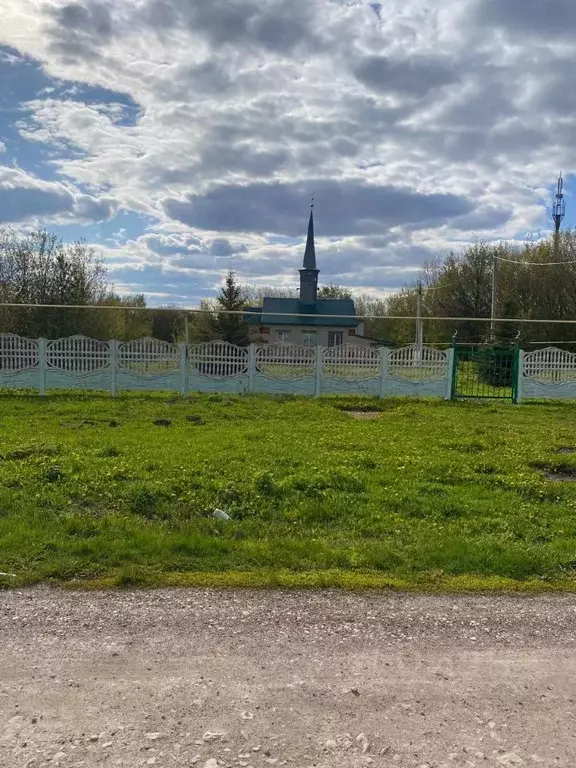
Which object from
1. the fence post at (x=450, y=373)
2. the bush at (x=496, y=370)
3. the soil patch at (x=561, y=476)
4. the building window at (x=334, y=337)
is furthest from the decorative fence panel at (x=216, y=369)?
the building window at (x=334, y=337)

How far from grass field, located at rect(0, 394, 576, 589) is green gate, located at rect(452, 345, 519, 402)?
5.58 metres

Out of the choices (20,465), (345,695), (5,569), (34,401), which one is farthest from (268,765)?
(34,401)

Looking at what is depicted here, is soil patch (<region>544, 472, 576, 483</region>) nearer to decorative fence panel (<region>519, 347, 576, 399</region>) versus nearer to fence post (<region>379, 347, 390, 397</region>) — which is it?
fence post (<region>379, 347, 390, 397</region>)

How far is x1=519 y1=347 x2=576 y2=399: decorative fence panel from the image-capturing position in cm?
1638

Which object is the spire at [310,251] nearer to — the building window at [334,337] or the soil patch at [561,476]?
the building window at [334,337]

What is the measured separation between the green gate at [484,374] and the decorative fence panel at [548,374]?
32 cm

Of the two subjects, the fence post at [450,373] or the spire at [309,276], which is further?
the spire at [309,276]

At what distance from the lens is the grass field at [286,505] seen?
417 centimetres

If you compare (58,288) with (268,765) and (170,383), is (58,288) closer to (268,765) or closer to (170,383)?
(170,383)

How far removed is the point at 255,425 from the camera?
1080 centimetres

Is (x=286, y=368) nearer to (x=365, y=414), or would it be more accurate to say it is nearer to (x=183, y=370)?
(x=183, y=370)

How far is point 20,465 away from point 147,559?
133 inches

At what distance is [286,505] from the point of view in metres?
5.68

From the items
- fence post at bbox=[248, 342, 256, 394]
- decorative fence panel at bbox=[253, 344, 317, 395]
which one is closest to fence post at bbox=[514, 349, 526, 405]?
decorative fence panel at bbox=[253, 344, 317, 395]
